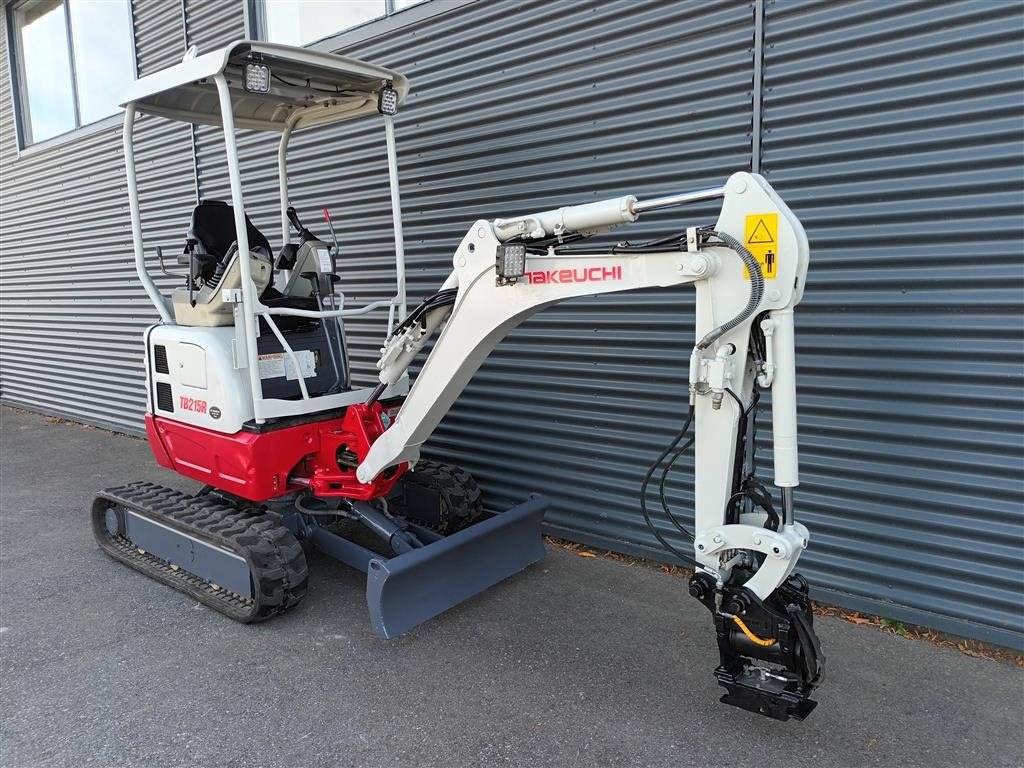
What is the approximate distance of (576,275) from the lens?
301 centimetres

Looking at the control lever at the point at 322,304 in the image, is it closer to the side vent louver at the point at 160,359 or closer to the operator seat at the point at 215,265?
the operator seat at the point at 215,265

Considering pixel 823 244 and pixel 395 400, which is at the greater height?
pixel 823 244

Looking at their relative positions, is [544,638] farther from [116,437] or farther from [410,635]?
[116,437]

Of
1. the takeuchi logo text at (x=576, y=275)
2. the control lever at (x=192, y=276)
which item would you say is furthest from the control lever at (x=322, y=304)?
the takeuchi logo text at (x=576, y=275)

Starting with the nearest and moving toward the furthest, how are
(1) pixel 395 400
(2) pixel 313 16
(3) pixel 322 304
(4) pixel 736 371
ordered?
1. (4) pixel 736 371
2. (3) pixel 322 304
3. (1) pixel 395 400
4. (2) pixel 313 16

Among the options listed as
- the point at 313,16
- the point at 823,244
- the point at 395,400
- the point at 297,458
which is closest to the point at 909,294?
the point at 823,244

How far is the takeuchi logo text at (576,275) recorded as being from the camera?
115 inches

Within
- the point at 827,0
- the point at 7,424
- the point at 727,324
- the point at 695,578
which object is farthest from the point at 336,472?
the point at 7,424

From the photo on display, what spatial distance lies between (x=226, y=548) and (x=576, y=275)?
2.44 meters

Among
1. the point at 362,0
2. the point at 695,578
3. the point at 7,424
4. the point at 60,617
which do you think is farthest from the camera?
the point at 7,424

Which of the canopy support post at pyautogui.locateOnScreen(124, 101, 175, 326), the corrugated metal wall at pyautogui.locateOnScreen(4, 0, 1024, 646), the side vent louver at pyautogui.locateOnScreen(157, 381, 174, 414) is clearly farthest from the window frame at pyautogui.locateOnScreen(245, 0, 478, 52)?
the side vent louver at pyautogui.locateOnScreen(157, 381, 174, 414)

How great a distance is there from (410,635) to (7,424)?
890 centimetres

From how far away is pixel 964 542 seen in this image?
3600 millimetres

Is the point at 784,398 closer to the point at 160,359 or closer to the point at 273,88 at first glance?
the point at 273,88
